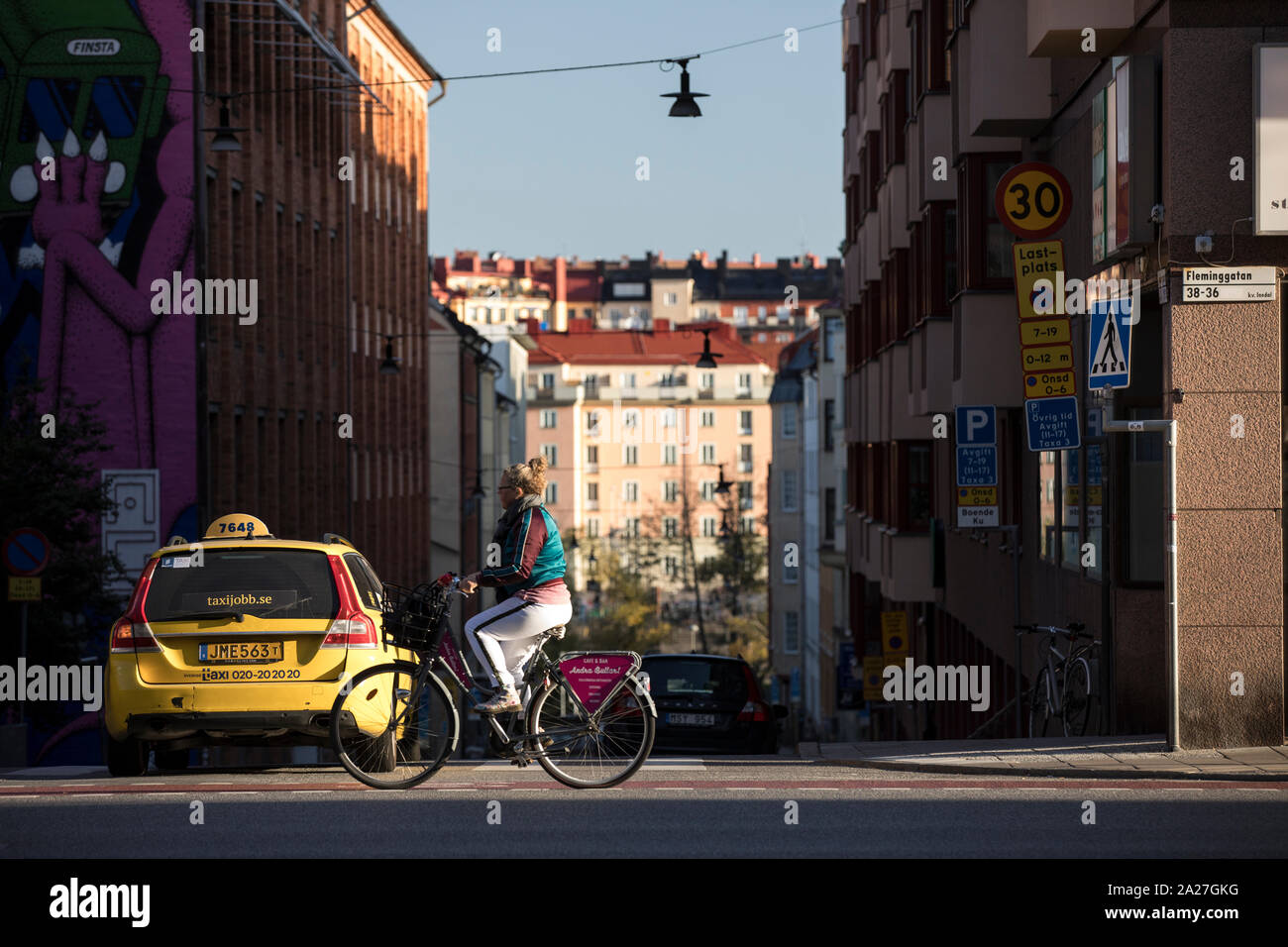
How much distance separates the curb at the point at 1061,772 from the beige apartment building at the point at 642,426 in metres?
143

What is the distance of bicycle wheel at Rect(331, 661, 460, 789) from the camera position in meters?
11.7

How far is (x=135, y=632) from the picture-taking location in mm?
12961

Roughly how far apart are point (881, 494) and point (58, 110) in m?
17.2

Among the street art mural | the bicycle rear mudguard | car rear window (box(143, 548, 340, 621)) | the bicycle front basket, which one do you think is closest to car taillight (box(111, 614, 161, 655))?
car rear window (box(143, 548, 340, 621))

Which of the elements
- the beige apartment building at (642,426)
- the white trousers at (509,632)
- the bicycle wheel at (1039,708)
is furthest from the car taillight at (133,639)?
the beige apartment building at (642,426)

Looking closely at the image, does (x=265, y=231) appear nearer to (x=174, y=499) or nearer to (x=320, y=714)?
(x=174, y=499)

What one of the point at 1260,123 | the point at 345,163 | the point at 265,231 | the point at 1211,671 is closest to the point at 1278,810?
the point at 1211,671

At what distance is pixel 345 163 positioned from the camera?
51.5m

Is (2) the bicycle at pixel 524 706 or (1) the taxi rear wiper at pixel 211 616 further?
(1) the taxi rear wiper at pixel 211 616

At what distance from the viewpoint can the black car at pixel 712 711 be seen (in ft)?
70.1

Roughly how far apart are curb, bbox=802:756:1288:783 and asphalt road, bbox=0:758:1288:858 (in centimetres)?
20
